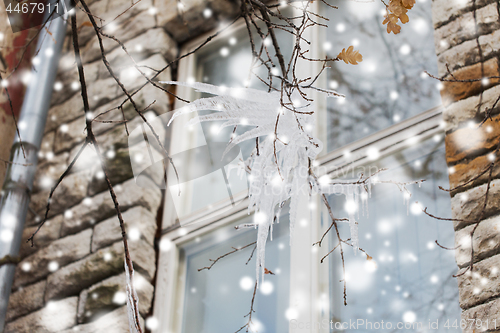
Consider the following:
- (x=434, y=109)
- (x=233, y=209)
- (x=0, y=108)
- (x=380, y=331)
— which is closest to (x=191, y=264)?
(x=233, y=209)

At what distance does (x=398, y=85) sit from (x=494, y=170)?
717mm

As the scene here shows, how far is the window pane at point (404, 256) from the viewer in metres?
1.69

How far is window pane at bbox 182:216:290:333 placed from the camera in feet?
6.67

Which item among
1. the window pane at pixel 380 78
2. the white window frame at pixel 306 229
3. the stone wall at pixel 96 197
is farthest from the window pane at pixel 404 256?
the stone wall at pixel 96 197

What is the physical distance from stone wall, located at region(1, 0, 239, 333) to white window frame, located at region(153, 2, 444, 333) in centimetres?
9

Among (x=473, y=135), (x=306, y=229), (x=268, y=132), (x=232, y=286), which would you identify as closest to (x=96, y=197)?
(x=232, y=286)

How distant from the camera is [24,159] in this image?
2.85 m

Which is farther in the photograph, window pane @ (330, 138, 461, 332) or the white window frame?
the white window frame

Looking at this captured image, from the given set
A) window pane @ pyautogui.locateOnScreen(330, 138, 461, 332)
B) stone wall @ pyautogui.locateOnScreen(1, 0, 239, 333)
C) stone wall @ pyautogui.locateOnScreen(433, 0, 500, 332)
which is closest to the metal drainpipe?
stone wall @ pyautogui.locateOnScreen(1, 0, 239, 333)

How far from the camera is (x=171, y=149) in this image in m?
2.74

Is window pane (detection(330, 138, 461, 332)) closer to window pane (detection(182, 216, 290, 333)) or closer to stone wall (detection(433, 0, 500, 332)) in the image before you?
stone wall (detection(433, 0, 500, 332))

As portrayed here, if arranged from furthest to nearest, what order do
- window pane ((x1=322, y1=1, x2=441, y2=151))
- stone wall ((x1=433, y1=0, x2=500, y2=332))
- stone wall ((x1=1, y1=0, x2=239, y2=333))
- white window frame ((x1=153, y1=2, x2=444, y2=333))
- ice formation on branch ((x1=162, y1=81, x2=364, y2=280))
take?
Answer: stone wall ((x1=1, y1=0, x2=239, y2=333)) < window pane ((x1=322, y1=1, x2=441, y2=151)) < white window frame ((x1=153, y1=2, x2=444, y2=333)) < ice formation on branch ((x1=162, y1=81, x2=364, y2=280)) < stone wall ((x1=433, y1=0, x2=500, y2=332))

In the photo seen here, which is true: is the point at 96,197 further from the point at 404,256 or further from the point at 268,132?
the point at 404,256

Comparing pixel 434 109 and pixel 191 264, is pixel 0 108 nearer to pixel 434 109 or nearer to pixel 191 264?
pixel 191 264
